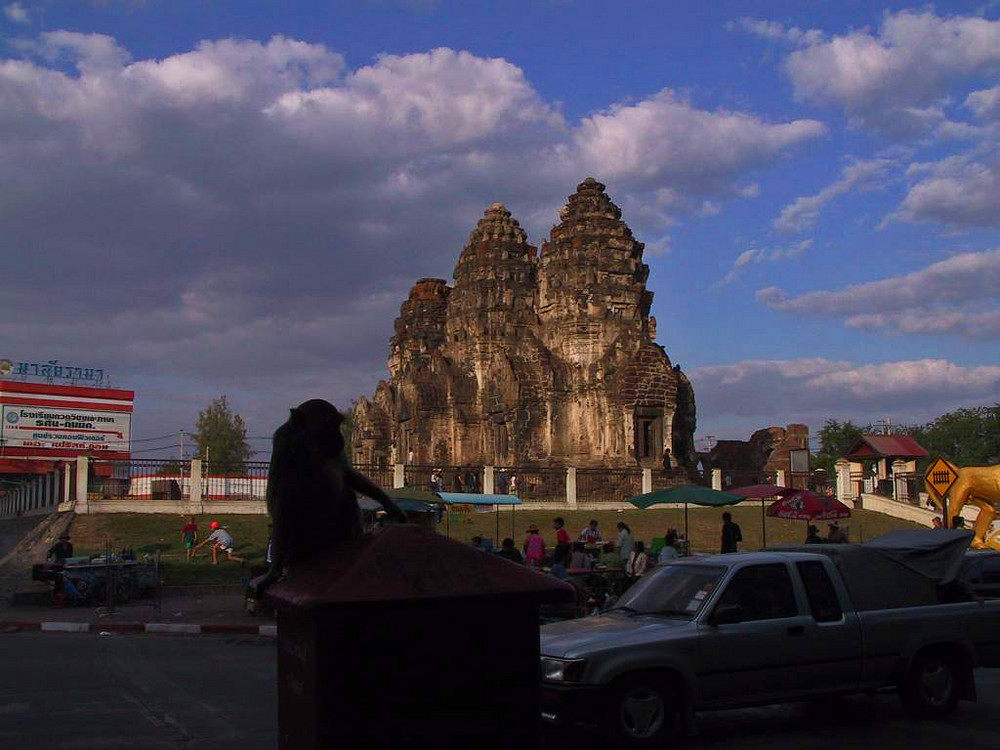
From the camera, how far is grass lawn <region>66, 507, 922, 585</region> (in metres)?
23.6

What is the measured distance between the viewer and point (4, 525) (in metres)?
34.3

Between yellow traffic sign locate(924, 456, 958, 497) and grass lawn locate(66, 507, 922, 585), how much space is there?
10.1 metres

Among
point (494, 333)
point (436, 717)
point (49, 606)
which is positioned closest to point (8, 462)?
point (494, 333)

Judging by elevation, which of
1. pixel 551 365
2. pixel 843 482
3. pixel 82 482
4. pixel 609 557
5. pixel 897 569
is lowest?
pixel 609 557

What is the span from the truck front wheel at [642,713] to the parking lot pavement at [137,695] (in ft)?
8.21

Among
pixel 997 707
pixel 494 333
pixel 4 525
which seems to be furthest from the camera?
pixel 494 333

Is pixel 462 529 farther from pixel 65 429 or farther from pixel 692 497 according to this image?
pixel 65 429

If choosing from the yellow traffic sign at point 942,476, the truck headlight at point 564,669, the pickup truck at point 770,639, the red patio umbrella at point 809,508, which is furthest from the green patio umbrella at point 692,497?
the truck headlight at point 564,669

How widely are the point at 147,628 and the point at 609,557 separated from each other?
329 inches

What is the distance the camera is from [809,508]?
65.8ft

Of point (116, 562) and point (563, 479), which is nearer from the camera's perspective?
point (116, 562)

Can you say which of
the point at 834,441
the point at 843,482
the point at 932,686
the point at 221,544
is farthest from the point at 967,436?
the point at 932,686

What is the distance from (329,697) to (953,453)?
7665 centimetres

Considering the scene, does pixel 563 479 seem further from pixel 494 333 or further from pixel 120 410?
pixel 120 410
